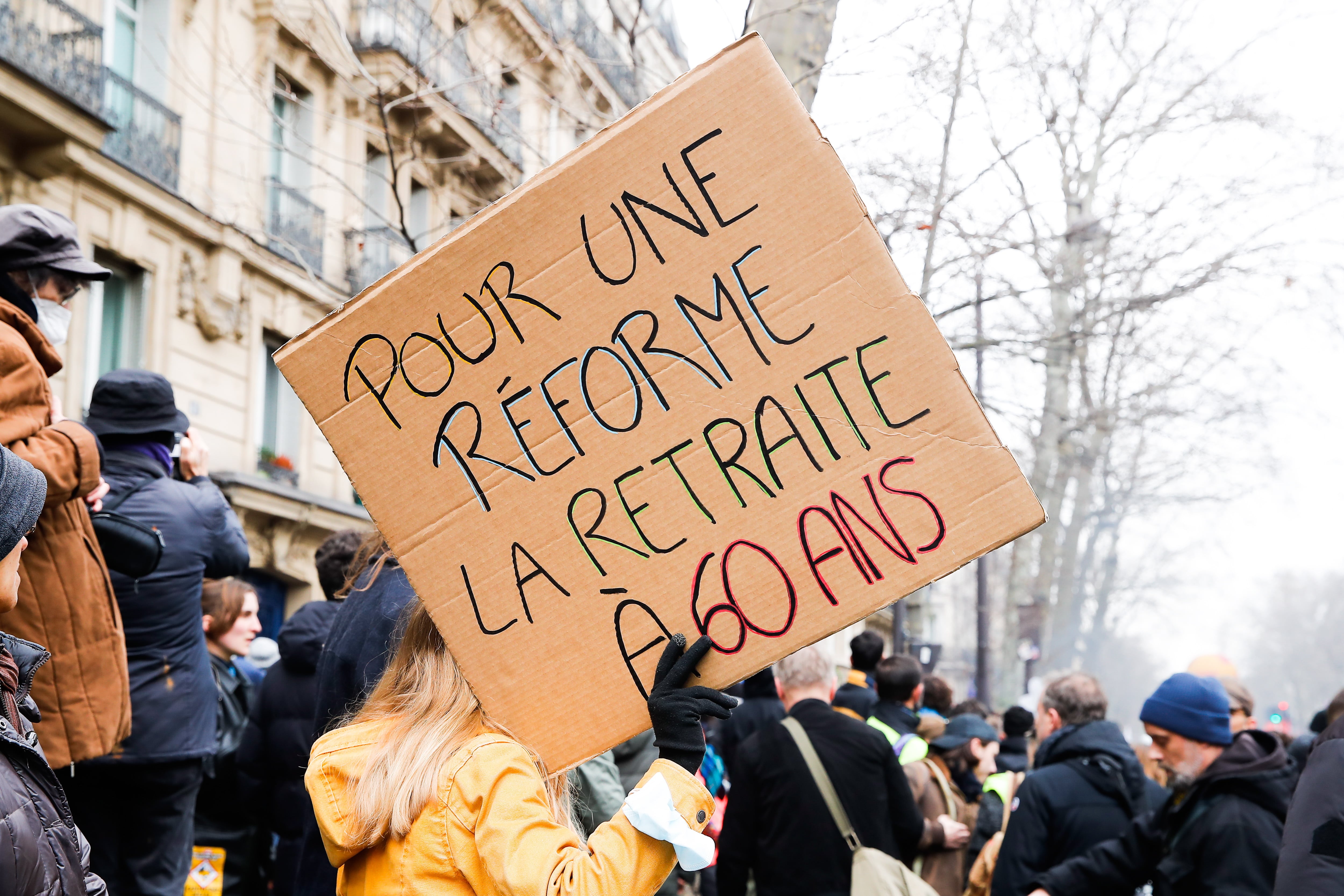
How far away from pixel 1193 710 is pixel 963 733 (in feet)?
9.85

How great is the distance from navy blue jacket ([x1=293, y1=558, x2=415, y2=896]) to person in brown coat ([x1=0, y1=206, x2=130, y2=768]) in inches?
20.1

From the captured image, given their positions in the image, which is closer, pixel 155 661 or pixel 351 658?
pixel 351 658

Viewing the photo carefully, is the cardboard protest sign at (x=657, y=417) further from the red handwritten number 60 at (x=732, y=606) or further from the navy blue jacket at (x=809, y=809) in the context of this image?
the navy blue jacket at (x=809, y=809)

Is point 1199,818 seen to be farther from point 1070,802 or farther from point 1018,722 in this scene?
point 1018,722

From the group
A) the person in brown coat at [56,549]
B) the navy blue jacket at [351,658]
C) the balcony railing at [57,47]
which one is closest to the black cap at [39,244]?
the person in brown coat at [56,549]

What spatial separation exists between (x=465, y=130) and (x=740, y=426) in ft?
47.7

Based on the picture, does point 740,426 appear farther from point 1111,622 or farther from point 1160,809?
point 1111,622

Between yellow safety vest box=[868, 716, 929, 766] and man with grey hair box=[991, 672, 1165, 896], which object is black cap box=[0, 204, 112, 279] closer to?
man with grey hair box=[991, 672, 1165, 896]

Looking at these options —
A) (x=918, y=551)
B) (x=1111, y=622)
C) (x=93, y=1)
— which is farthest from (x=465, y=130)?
(x=1111, y=622)

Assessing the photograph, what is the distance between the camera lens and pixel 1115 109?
1102cm

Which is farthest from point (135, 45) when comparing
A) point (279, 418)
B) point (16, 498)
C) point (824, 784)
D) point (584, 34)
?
point (16, 498)

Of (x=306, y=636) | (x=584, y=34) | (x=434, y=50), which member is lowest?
(x=306, y=636)

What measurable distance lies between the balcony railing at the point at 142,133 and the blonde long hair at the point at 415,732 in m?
12.3

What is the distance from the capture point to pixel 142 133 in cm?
1324
